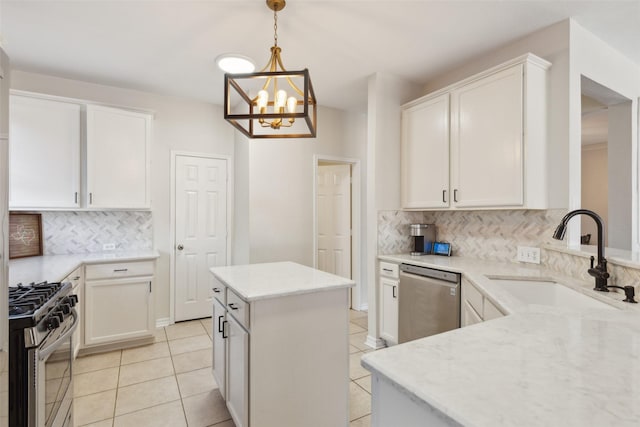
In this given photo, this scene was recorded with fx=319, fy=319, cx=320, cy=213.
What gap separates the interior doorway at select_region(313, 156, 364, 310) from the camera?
179 inches

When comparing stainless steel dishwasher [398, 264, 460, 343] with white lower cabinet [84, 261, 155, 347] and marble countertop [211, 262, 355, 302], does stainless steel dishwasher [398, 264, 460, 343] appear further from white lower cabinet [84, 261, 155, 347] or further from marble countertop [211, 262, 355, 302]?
white lower cabinet [84, 261, 155, 347]

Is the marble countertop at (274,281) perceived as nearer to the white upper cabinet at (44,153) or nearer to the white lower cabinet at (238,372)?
the white lower cabinet at (238,372)

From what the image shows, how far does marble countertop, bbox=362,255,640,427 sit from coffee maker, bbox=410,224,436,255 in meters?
2.12

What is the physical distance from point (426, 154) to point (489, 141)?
0.64 metres

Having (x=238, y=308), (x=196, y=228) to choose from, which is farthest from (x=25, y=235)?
(x=238, y=308)

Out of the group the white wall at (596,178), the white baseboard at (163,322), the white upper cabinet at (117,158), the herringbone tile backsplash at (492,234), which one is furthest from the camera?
the white wall at (596,178)

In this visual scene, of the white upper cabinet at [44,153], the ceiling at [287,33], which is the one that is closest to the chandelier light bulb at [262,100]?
the ceiling at [287,33]

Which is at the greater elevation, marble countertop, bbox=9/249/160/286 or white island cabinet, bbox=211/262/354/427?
marble countertop, bbox=9/249/160/286

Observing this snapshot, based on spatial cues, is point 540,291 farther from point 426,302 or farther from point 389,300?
point 389,300

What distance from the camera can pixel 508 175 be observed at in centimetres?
251

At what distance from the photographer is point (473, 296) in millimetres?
2111

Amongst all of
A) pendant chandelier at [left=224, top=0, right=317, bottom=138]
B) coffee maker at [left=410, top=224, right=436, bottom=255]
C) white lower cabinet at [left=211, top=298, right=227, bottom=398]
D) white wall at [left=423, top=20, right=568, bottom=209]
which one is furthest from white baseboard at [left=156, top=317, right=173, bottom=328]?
white wall at [left=423, top=20, right=568, bottom=209]

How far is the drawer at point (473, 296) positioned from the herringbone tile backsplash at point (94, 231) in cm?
341

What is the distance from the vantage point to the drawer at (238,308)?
1.68m
